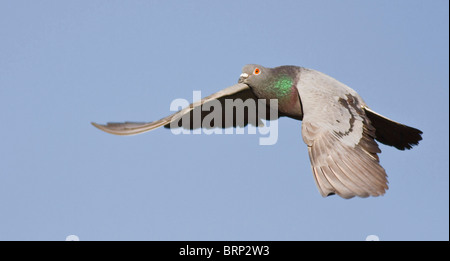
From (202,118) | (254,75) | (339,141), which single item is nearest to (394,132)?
(339,141)

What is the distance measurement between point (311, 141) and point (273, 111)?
3.31m

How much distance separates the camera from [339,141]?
38.9 feet

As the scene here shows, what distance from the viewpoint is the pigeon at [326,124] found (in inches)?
437

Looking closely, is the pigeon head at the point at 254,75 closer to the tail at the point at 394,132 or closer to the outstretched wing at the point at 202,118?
the outstretched wing at the point at 202,118

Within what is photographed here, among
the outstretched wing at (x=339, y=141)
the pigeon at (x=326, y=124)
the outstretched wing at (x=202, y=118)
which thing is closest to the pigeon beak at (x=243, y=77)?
the pigeon at (x=326, y=124)

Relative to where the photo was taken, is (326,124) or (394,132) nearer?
(326,124)

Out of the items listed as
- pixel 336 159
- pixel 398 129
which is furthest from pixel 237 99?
pixel 336 159

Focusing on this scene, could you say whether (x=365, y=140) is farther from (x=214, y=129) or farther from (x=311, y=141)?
(x=214, y=129)

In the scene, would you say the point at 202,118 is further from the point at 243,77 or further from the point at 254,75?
the point at 254,75

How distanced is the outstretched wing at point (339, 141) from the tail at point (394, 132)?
419 mm

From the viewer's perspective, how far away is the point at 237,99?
15.7 meters

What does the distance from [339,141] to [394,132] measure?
101 inches

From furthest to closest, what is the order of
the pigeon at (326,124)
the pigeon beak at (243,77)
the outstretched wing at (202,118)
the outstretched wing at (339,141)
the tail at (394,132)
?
the outstretched wing at (202,118) → the pigeon beak at (243,77) → the tail at (394,132) → the pigeon at (326,124) → the outstretched wing at (339,141)
